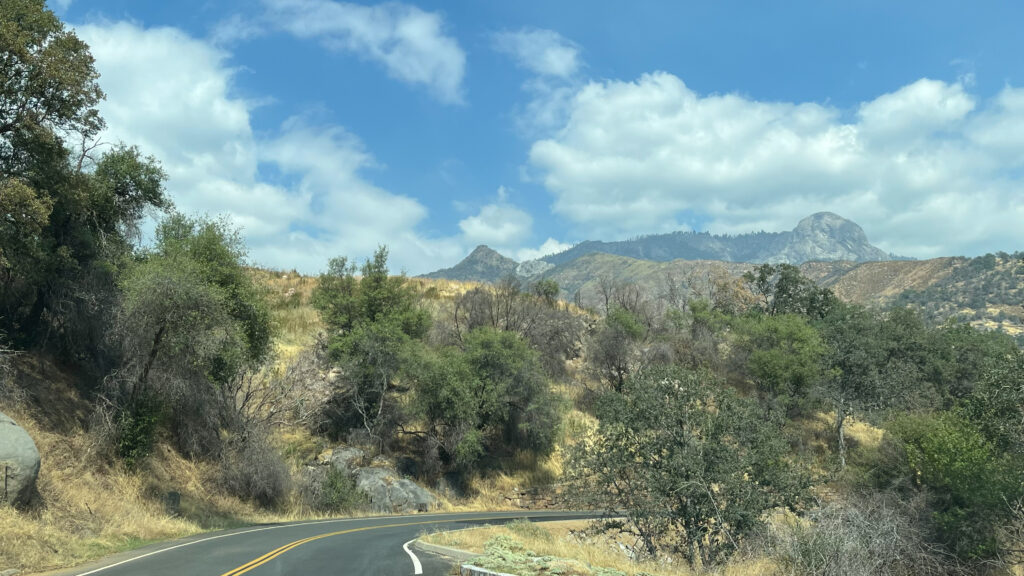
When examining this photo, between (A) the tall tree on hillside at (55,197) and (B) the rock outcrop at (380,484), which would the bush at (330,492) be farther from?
(A) the tall tree on hillside at (55,197)

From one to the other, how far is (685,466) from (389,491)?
20.6 meters

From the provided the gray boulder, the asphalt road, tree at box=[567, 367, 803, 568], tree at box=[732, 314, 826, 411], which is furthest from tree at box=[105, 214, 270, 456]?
tree at box=[732, 314, 826, 411]

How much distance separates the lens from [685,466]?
21.6 m

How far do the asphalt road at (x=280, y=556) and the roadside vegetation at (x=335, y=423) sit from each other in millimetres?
1788

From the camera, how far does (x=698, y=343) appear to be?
2404 inches

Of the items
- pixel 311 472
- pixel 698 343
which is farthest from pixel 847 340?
pixel 311 472

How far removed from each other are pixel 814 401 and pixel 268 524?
47401 mm

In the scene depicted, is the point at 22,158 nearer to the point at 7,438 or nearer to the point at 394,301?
the point at 7,438

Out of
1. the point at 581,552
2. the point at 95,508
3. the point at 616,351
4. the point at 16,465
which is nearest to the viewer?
the point at 581,552

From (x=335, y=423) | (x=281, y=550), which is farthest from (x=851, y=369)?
(x=281, y=550)

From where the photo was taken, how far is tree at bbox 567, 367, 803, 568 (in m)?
21.5

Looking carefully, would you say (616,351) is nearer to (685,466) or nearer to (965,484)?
(965,484)

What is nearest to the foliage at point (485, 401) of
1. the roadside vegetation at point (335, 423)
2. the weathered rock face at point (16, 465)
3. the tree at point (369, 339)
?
the roadside vegetation at point (335, 423)

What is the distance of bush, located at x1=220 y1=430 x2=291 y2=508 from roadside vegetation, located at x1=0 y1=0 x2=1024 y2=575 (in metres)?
0.10
